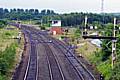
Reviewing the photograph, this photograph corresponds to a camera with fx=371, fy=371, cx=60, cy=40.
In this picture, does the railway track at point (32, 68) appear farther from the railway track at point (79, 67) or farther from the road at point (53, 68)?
the railway track at point (79, 67)

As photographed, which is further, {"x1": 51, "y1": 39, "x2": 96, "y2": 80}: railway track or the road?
{"x1": 51, "y1": 39, "x2": 96, "y2": 80}: railway track

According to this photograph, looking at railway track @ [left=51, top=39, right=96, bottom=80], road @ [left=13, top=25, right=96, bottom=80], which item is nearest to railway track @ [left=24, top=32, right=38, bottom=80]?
road @ [left=13, top=25, right=96, bottom=80]

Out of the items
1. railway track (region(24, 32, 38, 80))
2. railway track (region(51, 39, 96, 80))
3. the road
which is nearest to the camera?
railway track (region(24, 32, 38, 80))

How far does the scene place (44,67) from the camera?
125 feet

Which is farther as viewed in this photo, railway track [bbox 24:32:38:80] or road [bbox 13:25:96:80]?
road [bbox 13:25:96:80]

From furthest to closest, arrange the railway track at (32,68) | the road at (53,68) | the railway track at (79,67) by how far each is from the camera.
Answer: the railway track at (79,67)
the road at (53,68)
the railway track at (32,68)

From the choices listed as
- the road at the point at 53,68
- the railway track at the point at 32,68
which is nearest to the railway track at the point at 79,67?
the road at the point at 53,68

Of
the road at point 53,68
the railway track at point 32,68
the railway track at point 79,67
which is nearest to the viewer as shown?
the railway track at point 32,68

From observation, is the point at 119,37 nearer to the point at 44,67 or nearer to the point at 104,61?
the point at 104,61

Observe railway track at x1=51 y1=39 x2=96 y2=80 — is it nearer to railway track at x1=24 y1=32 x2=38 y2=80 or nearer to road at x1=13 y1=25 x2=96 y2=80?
road at x1=13 y1=25 x2=96 y2=80

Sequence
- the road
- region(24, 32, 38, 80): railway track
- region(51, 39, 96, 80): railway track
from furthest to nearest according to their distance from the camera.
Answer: region(51, 39, 96, 80): railway track → the road → region(24, 32, 38, 80): railway track

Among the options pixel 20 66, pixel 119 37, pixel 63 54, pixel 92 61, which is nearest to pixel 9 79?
pixel 20 66

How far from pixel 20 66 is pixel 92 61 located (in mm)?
9050

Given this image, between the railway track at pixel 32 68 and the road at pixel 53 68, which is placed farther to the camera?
the road at pixel 53 68
